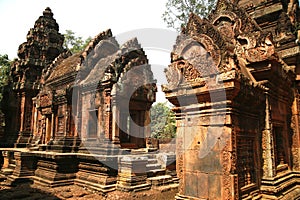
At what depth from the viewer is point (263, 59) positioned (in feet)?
13.1

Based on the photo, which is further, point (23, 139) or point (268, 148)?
point (23, 139)

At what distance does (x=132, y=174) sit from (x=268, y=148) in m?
4.94

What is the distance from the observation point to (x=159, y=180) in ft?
28.4

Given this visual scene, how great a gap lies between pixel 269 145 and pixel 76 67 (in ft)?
31.0

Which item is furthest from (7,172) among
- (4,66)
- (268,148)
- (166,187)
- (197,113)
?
(4,66)

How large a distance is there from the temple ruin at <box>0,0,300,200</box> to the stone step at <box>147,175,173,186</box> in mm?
40

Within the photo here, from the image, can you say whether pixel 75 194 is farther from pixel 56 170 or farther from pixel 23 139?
pixel 23 139

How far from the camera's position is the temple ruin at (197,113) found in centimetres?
351

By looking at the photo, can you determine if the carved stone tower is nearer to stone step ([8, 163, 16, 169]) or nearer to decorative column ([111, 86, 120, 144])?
stone step ([8, 163, 16, 169])

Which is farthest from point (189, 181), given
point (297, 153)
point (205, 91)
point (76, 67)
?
point (76, 67)

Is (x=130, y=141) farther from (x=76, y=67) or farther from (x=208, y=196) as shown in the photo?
(x=208, y=196)

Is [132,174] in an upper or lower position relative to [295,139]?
lower

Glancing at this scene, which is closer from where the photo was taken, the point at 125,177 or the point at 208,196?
the point at 208,196

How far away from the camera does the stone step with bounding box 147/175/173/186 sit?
8.54 m
